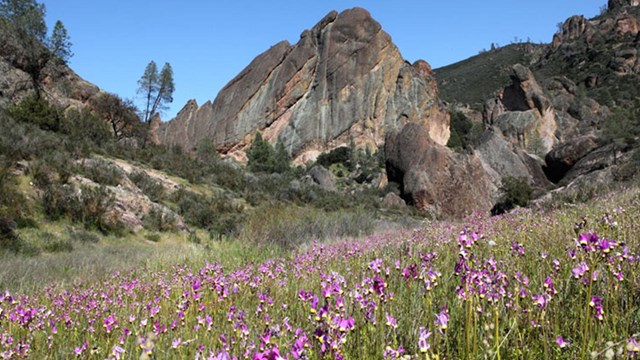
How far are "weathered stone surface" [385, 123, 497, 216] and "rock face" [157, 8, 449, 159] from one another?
39.0 meters

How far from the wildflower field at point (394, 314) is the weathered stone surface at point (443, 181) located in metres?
22.0

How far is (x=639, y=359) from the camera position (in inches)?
68.2

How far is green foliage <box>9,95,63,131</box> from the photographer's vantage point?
65.1 feet

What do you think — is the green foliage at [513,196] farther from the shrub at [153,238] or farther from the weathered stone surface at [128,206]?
the shrub at [153,238]

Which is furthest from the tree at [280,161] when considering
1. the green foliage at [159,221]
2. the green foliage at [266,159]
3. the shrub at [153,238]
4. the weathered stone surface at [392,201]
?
the shrub at [153,238]

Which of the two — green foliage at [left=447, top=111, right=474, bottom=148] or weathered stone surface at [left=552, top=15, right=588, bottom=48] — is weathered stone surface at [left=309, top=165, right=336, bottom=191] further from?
weathered stone surface at [left=552, top=15, right=588, bottom=48]

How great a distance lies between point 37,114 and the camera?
67.1ft

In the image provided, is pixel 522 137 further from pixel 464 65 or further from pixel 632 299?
pixel 464 65

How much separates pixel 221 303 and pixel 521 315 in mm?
2311

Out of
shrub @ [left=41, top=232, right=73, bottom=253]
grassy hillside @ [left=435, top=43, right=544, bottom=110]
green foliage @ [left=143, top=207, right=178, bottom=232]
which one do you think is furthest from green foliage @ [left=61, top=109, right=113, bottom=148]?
grassy hillside @ [left=435, top=43, right=544, bottom=110]

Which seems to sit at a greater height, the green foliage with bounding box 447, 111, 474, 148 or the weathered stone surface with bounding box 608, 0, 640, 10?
the weathered stone surface with bounding box 608, 0, 640, 10

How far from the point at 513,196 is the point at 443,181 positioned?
172 inches

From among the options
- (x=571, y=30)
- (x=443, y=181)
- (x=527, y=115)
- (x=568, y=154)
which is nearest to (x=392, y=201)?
(x=443, y=181)

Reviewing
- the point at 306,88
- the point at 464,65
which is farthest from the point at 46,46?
the point at 464,65
